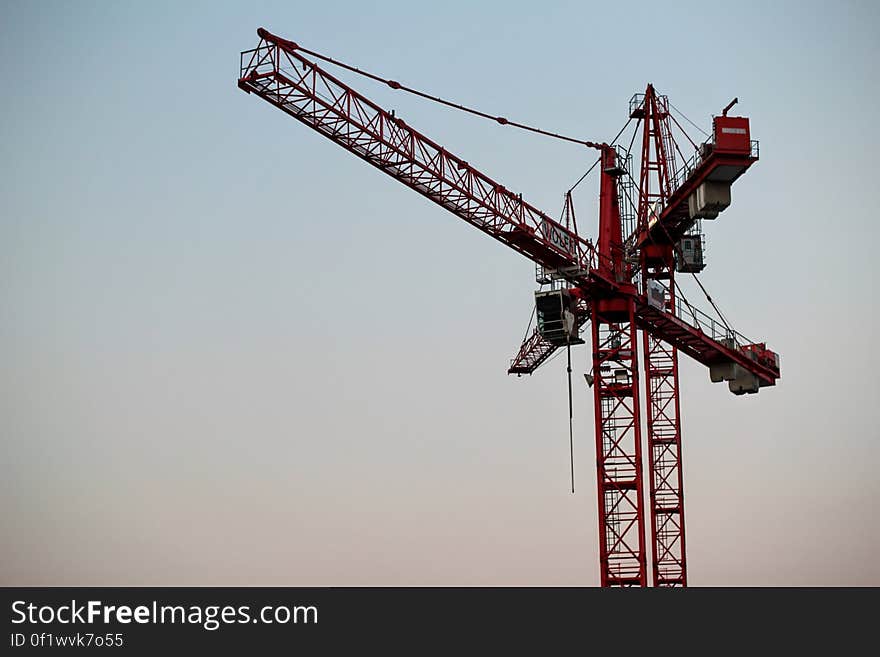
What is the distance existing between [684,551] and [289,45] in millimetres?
34116

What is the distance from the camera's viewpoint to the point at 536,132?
8162cm

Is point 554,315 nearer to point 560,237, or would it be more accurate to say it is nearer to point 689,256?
point 560,237

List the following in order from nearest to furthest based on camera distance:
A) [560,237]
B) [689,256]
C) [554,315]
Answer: [560,237] < [554,315] < [689,256]

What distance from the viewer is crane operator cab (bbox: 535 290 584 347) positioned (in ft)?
250

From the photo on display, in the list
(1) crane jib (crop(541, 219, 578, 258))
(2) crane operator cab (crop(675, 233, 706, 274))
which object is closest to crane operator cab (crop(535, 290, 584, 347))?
(1) crane jib (crop(541, 219, 578, 258))

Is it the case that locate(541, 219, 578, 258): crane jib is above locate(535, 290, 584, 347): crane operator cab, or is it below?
above

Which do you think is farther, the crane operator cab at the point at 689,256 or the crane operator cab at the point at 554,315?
the crane operator cab at the point at 689,256

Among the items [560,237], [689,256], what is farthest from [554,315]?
[689,256]

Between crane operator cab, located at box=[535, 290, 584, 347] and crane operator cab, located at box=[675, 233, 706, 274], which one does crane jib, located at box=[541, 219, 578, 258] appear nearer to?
crane operator cab, located at box=[535, 290, 584, 347]

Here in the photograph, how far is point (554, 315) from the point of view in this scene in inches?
3004

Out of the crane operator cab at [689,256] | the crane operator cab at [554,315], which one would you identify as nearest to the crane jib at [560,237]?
the crane operator cab at [554,315]

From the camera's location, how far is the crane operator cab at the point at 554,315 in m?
76.1

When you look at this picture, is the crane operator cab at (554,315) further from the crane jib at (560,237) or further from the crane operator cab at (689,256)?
the crane operator cab at (689,256)
